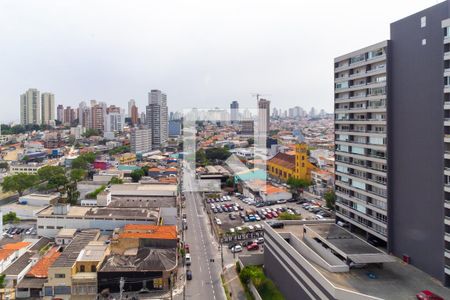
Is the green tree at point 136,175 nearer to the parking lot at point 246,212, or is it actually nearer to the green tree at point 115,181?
the green tree at point 115,181

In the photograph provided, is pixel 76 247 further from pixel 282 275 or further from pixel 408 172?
pixel 408 172

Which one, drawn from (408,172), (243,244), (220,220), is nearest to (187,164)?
(220,220)

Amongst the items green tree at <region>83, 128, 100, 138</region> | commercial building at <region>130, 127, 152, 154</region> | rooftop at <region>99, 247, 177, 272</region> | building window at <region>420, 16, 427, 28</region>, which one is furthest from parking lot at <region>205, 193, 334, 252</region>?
green tree at <region>83, 128, 100, 138</region>

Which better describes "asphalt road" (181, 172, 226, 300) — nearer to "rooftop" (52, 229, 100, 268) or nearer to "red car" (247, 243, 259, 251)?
"red car" (247, 243, 259, 251)

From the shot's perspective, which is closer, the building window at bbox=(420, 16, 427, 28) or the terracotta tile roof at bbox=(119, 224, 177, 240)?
the building window at bbox=(420, 16, 427, 28)

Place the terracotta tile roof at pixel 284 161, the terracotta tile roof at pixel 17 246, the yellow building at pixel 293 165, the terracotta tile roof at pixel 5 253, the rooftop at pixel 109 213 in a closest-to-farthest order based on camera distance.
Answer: the terracotta tile roof at pixel 5 253, the terracotta tile roof at pixel 17 246, the rooftop at pixel 109 213, the yellow building at pixel 293 165, the terracotta tile roof at pixel 284 161

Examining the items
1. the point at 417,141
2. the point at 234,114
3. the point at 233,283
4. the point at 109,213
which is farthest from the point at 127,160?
the point at 234,114

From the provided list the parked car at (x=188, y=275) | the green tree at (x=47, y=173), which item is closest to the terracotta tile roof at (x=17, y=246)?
the parked car at (x=188, y=275)
